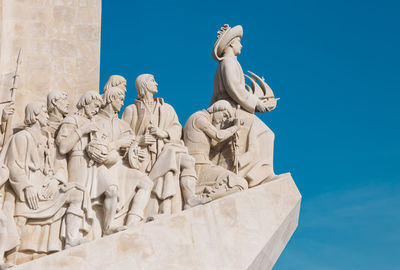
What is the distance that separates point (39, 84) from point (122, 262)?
12.4ft

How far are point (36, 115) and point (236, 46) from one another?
146 inches

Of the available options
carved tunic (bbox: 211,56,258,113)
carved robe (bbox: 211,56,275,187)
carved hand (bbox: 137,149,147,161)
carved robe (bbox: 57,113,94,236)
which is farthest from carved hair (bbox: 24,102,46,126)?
carved tunic (bbox: 211,56,258,113)

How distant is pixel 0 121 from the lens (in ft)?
41.3

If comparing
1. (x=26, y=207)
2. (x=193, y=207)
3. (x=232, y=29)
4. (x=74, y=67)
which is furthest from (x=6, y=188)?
(x=232, y=29)

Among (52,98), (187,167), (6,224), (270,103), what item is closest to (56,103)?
(52,98)

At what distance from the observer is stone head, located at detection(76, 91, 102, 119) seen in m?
12.4

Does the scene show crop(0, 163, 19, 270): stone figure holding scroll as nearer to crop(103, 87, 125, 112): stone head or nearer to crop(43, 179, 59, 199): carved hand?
crop(43, 179, 59, 199): carved hand

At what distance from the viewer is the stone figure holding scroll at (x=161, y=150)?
39.7ft

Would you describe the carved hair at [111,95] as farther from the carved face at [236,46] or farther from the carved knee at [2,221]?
the carved knee at [2,221]

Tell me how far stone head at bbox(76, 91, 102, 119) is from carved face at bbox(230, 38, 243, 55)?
2.67 m

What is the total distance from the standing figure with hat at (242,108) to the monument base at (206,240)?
19.1 inches

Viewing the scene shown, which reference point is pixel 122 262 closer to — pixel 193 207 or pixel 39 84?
pixel 193 207

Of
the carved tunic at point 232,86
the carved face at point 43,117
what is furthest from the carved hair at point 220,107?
the carved face at point 43,117

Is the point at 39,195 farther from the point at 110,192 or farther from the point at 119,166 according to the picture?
the point at 119,166
